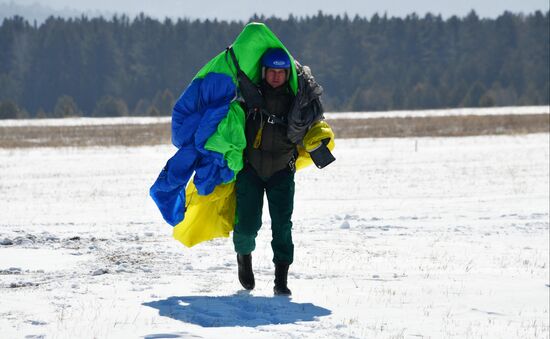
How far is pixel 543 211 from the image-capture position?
1281cm

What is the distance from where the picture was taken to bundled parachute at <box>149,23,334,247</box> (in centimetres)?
630

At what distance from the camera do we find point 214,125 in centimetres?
631

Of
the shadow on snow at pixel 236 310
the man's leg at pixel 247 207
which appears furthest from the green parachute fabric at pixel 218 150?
the shadow on snow at pixel 236 310

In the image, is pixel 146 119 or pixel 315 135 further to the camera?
pixel 146 119

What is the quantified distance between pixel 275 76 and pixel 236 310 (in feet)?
5.72

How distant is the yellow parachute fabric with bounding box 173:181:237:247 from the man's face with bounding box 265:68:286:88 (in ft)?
3.20

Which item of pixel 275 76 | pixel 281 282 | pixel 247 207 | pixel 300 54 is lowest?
pixel 281 282

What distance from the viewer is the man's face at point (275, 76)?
20.7 ft

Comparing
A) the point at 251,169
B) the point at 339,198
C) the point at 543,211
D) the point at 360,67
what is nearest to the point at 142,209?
the point at 339,198

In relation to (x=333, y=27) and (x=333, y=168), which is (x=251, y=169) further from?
(x=333, y=27)

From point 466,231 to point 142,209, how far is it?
5059 mm

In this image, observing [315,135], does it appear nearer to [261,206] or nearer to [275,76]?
[275,76]

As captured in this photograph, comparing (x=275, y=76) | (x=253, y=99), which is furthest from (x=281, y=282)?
(x=275, y=76)

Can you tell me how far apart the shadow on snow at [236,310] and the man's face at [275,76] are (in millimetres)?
1587
